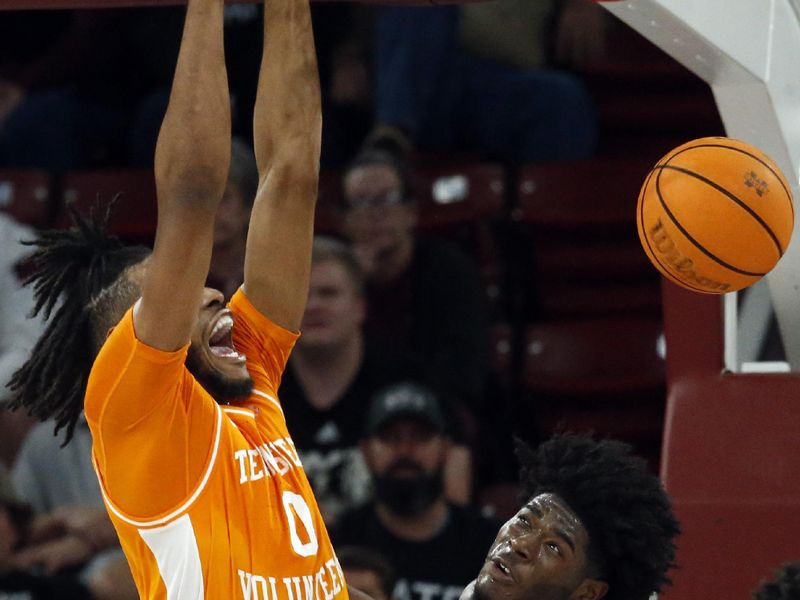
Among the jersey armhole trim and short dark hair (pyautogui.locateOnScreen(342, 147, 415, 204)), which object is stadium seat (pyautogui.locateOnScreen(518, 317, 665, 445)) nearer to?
short dark hair (pyautogui.locateOnScreen(342, 147, 415, 204))

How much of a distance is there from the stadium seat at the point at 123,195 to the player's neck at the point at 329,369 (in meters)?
1.20

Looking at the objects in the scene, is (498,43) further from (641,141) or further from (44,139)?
(44,139)

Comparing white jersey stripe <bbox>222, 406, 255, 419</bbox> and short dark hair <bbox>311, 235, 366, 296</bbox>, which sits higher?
short dark hair <bbox>311, 235, 366, 296</bbox>

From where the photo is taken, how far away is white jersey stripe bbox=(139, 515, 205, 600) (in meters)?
3.17

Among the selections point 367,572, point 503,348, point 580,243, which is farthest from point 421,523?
point 580,243

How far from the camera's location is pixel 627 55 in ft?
23.7

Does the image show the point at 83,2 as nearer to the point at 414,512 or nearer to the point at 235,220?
the point at 414,512

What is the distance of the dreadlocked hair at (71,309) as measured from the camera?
10.9 feet

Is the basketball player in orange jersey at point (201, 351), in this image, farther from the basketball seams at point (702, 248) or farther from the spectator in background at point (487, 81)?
the spectator in background at point (487, 81)

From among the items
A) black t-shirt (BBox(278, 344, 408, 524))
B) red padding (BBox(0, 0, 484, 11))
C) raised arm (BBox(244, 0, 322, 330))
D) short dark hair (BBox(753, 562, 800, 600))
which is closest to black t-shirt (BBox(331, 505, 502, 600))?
black t-shirt (BBox(278, 344, 408, 524))

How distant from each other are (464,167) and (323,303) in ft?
3.61

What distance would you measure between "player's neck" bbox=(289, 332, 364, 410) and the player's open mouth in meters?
2.35

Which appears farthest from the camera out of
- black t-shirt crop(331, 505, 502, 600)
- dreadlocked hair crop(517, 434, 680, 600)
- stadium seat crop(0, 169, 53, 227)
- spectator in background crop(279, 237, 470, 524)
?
stadium seat crop(0, 169, 53, 227)

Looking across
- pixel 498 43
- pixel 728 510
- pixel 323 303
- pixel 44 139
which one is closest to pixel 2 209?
pixel 44 139
